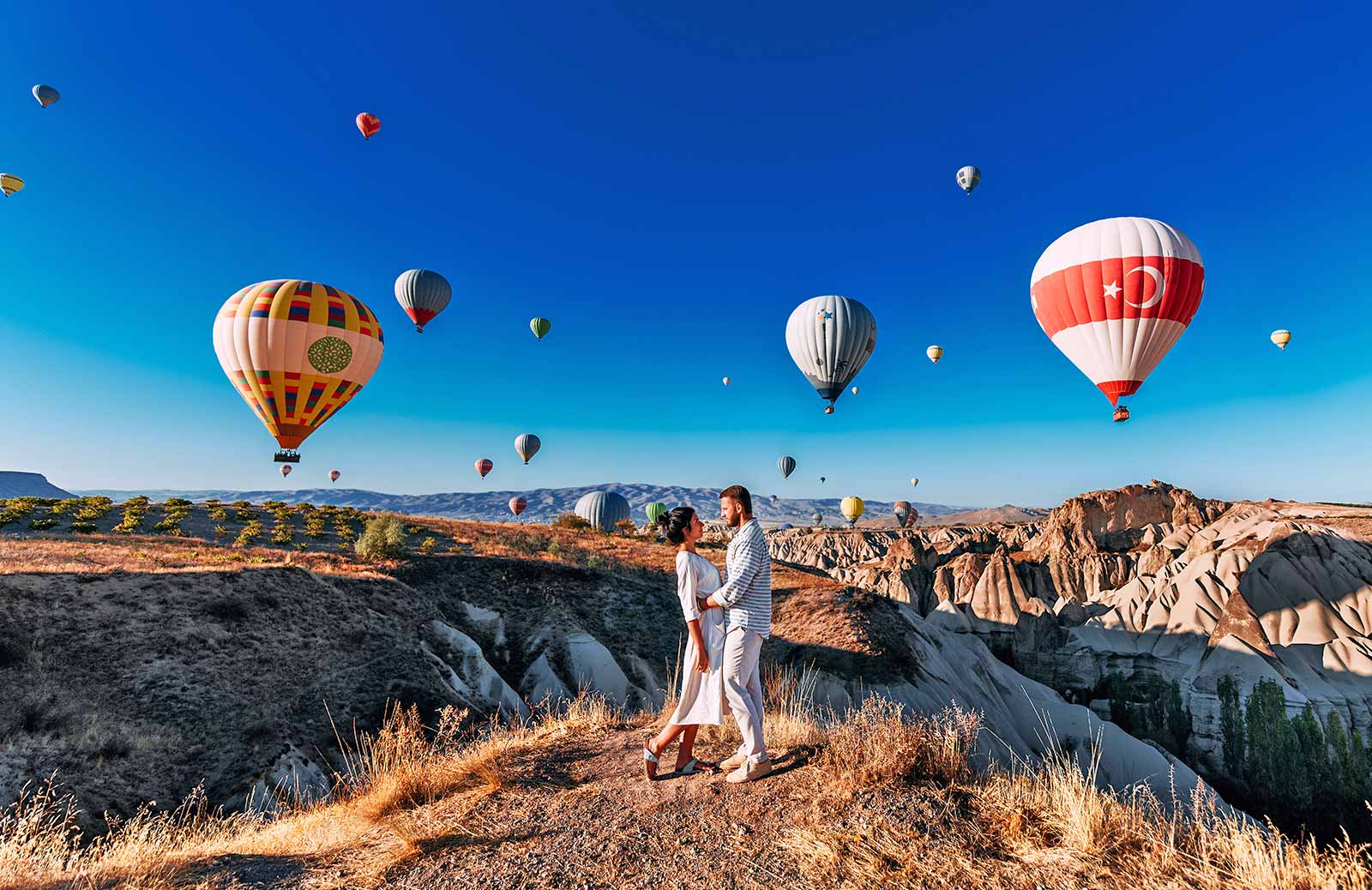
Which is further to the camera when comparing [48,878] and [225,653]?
[225,653]

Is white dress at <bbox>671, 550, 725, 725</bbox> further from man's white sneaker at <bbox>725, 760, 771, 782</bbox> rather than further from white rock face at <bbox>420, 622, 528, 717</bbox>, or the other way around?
white rock face at <bbox>420, 622, 528, 717</bbox>

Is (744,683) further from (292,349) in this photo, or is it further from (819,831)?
(292,349)

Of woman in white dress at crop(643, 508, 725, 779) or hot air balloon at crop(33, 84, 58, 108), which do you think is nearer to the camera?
woman in white dress at crop(643, 508, 725, 779)

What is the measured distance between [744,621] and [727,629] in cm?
22

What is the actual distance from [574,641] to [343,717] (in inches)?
277

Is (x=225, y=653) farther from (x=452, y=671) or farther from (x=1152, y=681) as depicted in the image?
(x=1152, y=681)

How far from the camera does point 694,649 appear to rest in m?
5.32

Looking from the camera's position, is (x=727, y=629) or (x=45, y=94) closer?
(x=727, y=629)

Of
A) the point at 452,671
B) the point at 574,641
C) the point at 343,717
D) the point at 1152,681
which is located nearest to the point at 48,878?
the point at 343,717

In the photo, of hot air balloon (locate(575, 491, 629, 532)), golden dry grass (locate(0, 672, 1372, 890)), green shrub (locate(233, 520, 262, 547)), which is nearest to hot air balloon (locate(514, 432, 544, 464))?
hot air balloon (locate(575, 491, 629, 532))

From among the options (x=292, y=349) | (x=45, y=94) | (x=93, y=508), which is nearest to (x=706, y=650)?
(x=292, y=349)

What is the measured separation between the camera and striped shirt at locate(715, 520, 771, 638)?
5066 mm

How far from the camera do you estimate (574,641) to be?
17656 mm

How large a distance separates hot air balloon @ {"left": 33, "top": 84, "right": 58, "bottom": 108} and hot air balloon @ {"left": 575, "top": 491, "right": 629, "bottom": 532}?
132 ft
